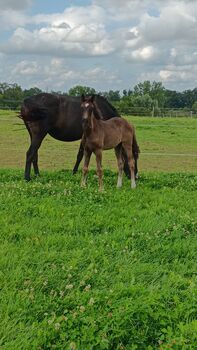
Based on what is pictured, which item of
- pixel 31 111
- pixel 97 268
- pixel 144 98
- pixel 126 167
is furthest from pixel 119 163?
pixel 144 98

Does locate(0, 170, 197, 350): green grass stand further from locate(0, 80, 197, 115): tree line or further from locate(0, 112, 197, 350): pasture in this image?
locate(0, 80, 197, 115): tree line

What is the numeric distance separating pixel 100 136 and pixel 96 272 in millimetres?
4344

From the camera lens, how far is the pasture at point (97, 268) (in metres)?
3.08

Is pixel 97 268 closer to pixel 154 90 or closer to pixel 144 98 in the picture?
pixel 144 98

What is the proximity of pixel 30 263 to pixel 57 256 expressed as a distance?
317 mm

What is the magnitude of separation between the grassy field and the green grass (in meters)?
5.90

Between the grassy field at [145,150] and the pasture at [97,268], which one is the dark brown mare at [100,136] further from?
the grassy field at [145,150]

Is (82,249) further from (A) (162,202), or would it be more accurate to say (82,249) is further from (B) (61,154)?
(B) (61,154)

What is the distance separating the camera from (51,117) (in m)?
9.39

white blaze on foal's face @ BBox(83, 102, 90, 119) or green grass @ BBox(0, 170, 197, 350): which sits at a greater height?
white blaze on foal's face @ BBox(83, 102, 90, 119)

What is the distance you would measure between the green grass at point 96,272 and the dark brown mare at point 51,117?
232 cm

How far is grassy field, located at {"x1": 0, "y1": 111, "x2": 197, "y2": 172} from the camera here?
1400 centimetres

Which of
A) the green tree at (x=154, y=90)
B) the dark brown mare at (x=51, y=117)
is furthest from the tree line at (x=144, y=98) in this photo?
the dark brown mare at (x=51, y=117)

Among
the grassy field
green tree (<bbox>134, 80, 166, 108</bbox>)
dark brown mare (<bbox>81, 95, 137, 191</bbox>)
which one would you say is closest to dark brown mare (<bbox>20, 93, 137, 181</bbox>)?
dark brown mare (<bbox>81, 95, 137, 191</bbox>)
